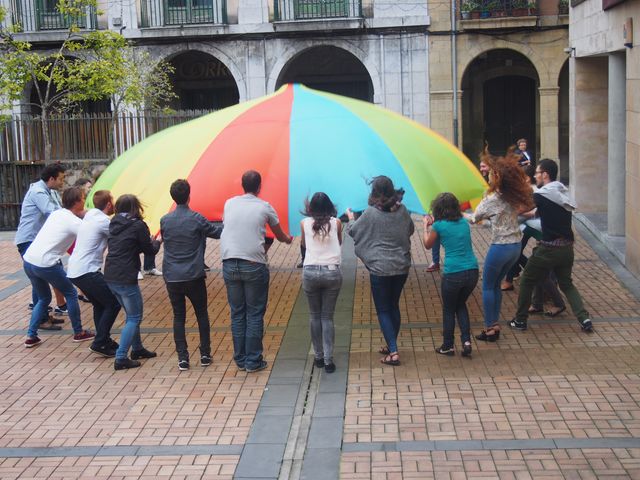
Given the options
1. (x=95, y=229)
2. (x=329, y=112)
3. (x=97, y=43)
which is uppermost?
(x=97, y=43)

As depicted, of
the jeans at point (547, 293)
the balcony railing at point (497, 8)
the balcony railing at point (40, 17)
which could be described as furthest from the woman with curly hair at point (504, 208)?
the balcony railing at point (40, 17)

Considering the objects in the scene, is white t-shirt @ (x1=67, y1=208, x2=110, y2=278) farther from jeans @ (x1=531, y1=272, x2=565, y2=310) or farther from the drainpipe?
the drainpipe

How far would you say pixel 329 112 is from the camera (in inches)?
405

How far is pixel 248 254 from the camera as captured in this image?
8.42 m

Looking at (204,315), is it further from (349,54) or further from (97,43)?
(349,54)

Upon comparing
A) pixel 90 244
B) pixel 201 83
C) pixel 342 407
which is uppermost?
pixel 201 83

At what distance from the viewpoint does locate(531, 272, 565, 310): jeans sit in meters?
10.2

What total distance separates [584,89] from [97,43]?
33.3 ft

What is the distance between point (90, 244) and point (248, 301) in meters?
1.76

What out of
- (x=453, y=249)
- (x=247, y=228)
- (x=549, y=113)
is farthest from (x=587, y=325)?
(x=549, y=113)

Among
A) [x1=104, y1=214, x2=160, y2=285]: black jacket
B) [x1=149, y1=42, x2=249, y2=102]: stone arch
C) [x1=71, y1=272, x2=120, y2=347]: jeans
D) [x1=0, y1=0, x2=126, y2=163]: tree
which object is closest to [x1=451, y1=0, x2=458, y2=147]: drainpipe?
[x1=149, y1=42, x2=249, y2=102]: stone arch

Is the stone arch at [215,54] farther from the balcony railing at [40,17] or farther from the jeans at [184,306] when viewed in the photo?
the jeans at [184,306]

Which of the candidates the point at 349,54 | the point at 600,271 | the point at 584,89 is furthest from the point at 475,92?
the point at 600,271

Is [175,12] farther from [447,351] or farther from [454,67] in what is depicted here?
[447,351]
